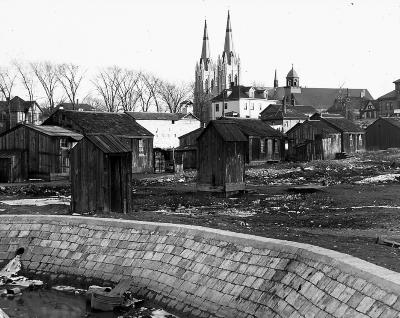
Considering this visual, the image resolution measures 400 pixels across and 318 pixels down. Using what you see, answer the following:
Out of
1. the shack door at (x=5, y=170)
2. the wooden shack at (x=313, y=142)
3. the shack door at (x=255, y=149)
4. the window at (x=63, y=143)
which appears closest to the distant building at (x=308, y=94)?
the wooden shack at (x=313, y=142)

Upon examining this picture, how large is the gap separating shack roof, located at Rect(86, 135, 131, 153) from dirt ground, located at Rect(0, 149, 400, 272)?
2265mm

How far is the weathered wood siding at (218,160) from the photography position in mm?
30000

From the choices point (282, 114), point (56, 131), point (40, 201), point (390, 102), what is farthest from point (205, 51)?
point (40, 201)

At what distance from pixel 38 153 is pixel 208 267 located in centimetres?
3234

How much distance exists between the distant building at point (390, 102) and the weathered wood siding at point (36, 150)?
263 ft

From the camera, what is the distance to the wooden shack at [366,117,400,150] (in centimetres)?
7206

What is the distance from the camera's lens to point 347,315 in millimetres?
9422

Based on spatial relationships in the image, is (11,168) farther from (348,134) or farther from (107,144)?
(348,134)

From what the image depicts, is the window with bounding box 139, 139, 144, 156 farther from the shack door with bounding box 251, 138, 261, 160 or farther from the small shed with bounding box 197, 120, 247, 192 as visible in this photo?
the small shed with bounding box 197, 120, 247, 192

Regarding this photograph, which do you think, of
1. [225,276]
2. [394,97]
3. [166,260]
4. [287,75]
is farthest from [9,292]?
[287,75]

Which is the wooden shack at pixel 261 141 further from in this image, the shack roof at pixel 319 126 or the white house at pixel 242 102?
the white house at pixel 242 102

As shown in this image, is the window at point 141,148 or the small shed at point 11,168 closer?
the small shed at point 11,168

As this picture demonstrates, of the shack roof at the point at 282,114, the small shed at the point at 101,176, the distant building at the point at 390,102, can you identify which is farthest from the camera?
the distant building at the point at 390,102

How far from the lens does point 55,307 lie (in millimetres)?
15250
